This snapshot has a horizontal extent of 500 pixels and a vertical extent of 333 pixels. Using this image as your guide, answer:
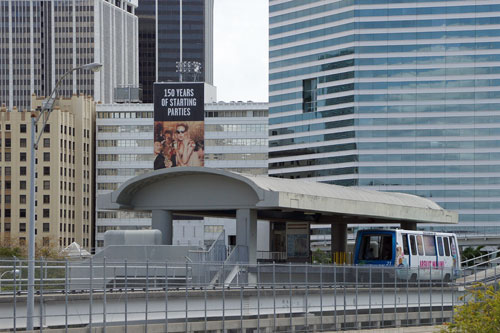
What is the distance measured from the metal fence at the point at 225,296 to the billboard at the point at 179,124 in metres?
116

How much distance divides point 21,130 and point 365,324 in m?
147

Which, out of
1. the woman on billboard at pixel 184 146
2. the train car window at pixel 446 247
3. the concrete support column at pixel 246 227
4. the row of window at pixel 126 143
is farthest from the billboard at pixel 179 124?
the concrete support column at pixel 246 227

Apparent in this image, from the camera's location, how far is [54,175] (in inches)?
7392

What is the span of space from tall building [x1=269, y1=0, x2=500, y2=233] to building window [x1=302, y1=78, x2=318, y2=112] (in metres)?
1.73

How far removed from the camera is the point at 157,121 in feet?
575

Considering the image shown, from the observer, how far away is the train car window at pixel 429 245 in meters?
60.3

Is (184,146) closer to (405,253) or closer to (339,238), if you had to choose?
(339,238)

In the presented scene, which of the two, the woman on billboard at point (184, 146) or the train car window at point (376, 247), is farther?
the woman on billboard at point (184, 146)

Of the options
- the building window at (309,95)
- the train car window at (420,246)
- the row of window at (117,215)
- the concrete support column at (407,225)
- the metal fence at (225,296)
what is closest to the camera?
the metal fence at (225,296)

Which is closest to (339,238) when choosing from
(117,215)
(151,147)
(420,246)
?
(420,246)

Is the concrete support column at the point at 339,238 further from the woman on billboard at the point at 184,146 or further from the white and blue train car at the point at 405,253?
the woman on billboard at the point at 184,146

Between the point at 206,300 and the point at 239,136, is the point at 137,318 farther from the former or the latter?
the point at 239,136

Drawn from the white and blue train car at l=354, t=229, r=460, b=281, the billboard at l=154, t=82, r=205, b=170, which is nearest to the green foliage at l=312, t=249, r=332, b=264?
the white and blue train car at l=354, t=229, r=460, b=281

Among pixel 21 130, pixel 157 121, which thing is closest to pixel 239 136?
pixel 157 121
